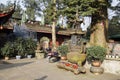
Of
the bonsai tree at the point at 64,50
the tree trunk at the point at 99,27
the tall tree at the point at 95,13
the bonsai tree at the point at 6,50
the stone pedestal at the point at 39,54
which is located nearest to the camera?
the tall tree at the point at 95,13

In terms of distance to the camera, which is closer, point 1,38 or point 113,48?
point 113,48

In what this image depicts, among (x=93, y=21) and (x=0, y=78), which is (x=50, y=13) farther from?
(x=0, y=78)

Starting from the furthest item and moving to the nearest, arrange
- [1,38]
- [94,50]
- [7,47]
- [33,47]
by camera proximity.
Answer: [33,47] < [1,38] < [7,47] < [94,50]

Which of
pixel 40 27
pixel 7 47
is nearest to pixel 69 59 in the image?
pixel 7 47

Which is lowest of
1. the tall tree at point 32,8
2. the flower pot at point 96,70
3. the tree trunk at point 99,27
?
the flower pot at point 96,70

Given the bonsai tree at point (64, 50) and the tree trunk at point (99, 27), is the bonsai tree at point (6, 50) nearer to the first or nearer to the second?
the bonsai tree at point (64, 50)

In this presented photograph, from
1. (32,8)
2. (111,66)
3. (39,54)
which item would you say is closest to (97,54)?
(111,66)

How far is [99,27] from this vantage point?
14102mm

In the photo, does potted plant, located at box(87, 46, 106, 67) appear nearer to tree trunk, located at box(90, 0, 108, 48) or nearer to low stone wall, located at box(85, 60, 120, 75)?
low stone wall, located at box(85, 60, 120, 75)

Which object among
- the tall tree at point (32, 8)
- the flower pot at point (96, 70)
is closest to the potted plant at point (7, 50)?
the flower pot at point (96, 70)

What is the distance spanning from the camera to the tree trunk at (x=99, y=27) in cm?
1397

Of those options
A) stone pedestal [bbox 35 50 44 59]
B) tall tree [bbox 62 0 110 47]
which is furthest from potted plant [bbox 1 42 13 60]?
tall tree [bbox 62 0 110 47]

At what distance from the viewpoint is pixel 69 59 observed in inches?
489

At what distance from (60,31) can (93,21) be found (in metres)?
12.1
